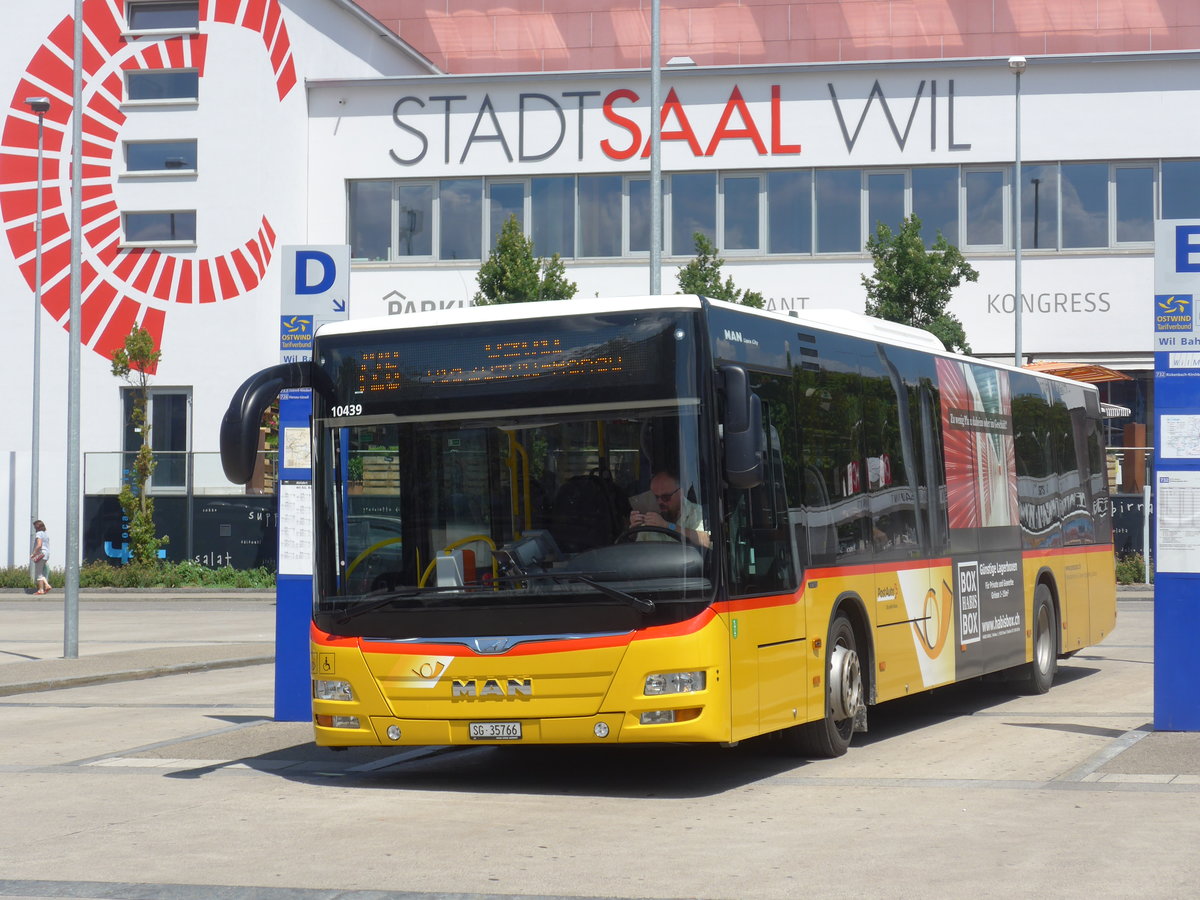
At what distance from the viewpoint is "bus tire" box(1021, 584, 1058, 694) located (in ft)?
51.0

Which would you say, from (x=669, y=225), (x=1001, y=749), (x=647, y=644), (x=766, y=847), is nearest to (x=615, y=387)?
(x=647, y=644)

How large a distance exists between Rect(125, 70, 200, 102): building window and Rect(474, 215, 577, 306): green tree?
1078cm

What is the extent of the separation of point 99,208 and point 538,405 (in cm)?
3496

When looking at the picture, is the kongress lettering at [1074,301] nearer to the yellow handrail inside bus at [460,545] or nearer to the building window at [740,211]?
the building window at [740,211]

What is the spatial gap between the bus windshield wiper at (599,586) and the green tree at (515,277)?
25.3m

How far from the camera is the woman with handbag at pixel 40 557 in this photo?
3900 cm

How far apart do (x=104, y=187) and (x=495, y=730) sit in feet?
116

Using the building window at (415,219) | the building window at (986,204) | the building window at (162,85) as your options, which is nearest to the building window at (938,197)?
the building window at (986,204)

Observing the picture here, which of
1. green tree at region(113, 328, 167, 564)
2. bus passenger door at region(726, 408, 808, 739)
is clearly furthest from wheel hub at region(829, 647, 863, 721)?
green tree at region(113, 328, 167, 564)

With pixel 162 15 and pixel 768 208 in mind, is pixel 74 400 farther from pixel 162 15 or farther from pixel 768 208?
pixel 162 15

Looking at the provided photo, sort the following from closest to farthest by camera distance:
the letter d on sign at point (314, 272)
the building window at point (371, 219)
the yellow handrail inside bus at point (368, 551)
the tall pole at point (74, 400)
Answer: the yellow handrail inside bus at point (368, 551), the letter d on sign at point (314, 272), the tall pole at point (74, 400), the building window at point (371, 219)

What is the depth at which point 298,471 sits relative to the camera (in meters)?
12.5

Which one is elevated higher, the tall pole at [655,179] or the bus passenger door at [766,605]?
the tall pole at [655,179]

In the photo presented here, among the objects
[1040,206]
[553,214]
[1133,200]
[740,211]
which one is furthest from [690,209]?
[1133,200]
